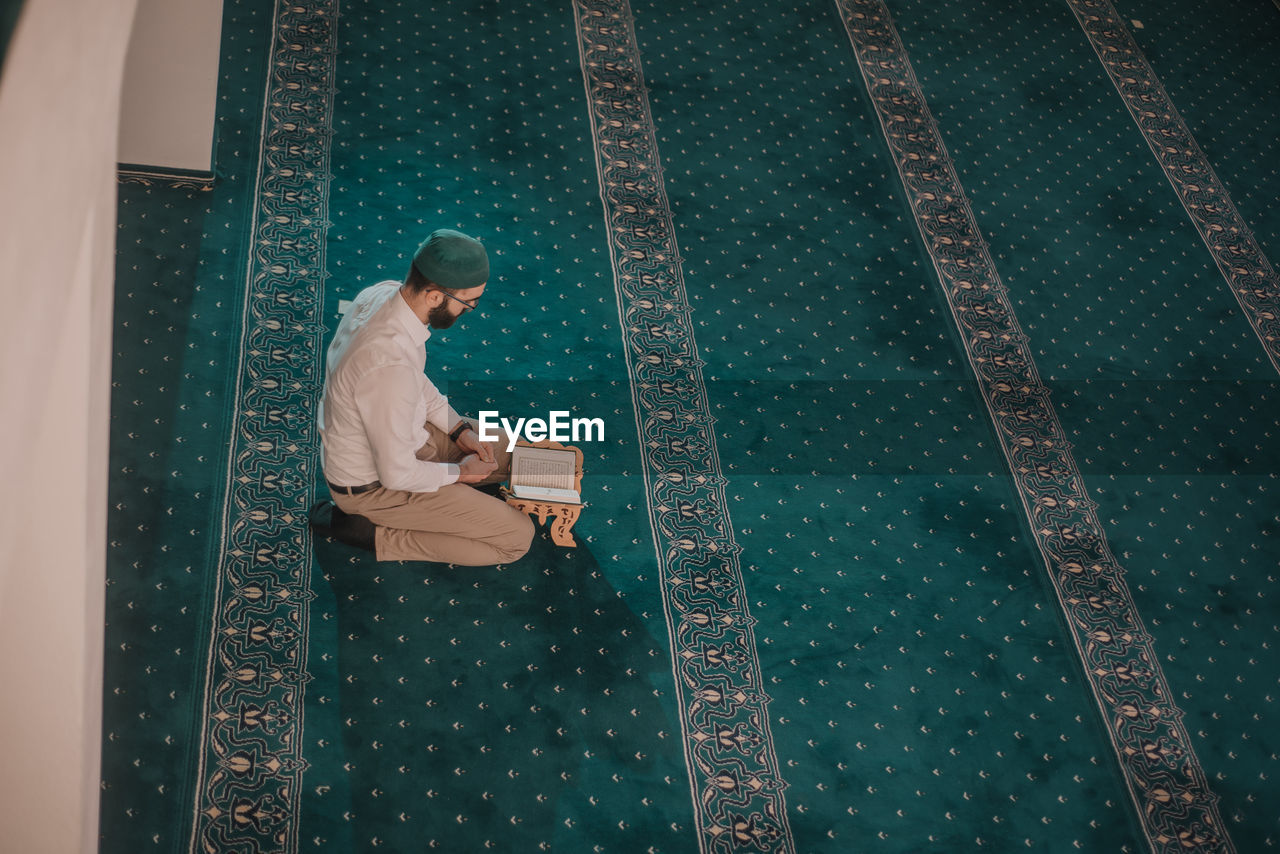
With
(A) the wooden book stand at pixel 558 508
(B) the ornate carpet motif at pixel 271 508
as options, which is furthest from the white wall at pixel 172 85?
(A) the wooden book stand at pixel 558 508

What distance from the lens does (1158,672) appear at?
3627 millimetres

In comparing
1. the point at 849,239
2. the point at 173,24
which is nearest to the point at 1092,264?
the point at 849,239

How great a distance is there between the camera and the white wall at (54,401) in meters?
1.08

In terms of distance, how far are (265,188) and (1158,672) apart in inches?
147

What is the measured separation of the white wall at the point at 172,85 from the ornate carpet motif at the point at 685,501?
1.62 m

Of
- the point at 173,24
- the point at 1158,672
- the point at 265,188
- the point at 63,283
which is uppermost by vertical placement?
the point at 63,283

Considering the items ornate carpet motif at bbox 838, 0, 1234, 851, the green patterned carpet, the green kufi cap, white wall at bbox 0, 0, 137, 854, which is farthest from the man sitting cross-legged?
→ ornate carpet motif at bbox 838, 0, 1234, 851

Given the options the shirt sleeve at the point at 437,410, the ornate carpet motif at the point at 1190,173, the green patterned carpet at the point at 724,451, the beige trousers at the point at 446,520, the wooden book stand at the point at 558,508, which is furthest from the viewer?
the ornate carpet motif at the point at 1190,173

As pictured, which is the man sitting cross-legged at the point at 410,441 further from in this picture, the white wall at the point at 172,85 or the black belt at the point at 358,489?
the white wall at the point at 172,85

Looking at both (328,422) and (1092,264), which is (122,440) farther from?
(1092,264)

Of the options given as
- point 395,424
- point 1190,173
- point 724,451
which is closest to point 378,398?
point 395,424

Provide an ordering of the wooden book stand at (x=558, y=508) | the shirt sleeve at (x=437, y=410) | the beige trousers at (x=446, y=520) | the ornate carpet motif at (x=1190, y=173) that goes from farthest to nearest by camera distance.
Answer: the ornate carpet motif at (x=1190, y=173) → the wooden book stand at (x=558, y=508) → the shirt sleeve at (x=437, y=410) → the beige trousers at (x=446, y=520)

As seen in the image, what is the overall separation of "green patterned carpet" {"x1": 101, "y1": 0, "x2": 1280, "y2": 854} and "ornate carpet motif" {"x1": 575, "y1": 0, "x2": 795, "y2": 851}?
0.01 metres

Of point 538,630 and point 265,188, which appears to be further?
point 265,188
